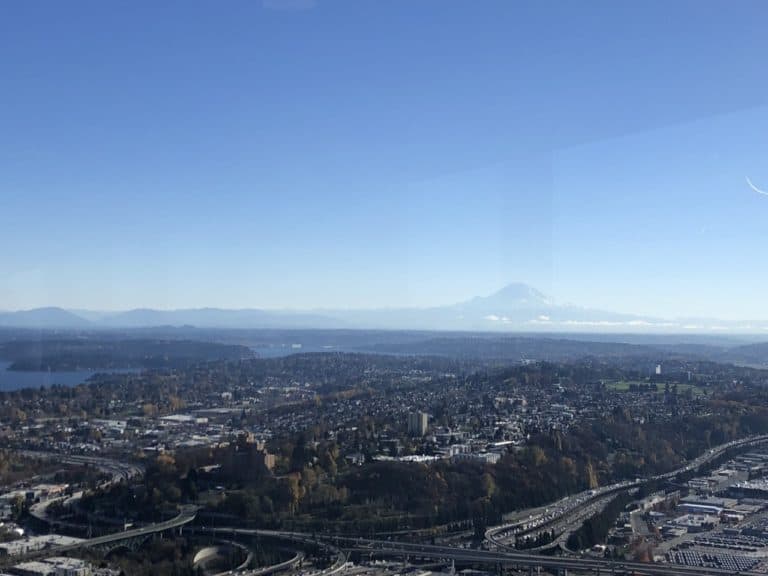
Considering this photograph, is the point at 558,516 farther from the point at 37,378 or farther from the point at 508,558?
the point at 37,378

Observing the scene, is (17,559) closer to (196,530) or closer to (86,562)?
(86,562)

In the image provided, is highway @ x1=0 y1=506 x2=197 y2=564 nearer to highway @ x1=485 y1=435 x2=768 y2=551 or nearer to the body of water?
highway @ x1=485 y1=435 x2=768 y2=551

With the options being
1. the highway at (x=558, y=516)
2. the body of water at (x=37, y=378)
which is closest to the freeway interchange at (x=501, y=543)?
the highway at (x=558, y=516)

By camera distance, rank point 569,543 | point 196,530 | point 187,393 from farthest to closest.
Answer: point 187,393 → point 196,530 → point 569,543

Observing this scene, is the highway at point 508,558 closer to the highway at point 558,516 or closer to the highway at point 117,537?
the highway at point 558,516

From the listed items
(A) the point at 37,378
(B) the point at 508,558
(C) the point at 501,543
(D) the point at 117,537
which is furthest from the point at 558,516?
(A) the point at 37,378

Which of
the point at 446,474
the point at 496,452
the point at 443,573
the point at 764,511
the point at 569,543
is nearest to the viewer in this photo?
the point at 443,573

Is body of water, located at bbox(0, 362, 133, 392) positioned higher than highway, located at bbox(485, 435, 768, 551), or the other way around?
body of water, located at bbox(0, 362, 133, 392)

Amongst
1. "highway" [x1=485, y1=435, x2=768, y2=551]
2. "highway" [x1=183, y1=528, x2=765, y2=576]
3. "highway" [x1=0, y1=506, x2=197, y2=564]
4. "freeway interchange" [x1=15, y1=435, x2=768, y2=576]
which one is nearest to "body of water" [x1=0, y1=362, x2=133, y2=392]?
"freeway interchange" [x1=15, y1=435, x2=768, y2=576]

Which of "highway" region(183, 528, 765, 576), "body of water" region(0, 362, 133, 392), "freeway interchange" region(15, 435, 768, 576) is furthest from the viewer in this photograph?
"body of water" region(0, 362, 133, 392)

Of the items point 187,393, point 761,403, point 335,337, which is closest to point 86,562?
point 761,403
